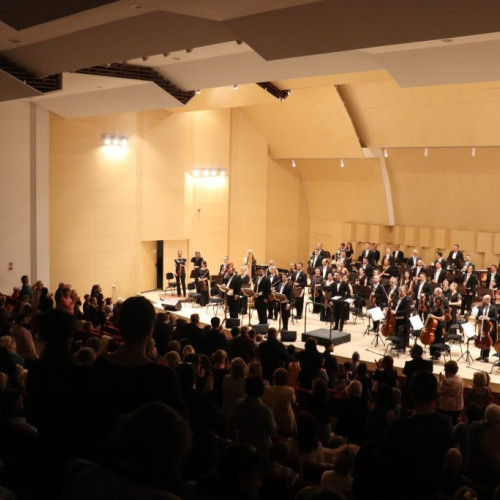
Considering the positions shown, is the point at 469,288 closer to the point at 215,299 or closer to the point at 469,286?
the point at 469,286

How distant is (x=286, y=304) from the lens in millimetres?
15766

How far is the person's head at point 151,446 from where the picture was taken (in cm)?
167

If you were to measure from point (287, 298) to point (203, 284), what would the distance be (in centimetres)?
368

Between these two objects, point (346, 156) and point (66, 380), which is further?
point (346, 156)

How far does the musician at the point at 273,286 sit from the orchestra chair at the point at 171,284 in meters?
3.80

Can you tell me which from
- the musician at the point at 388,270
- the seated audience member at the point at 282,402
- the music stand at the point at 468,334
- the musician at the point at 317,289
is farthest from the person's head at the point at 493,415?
the musician at the point at 388,270

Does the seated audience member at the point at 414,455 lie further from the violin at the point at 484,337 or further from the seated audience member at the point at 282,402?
the violin at the point at 484,337

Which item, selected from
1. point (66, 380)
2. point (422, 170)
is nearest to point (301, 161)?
point (422, 170)

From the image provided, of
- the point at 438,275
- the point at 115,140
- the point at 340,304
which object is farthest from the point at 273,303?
the point at 115,140

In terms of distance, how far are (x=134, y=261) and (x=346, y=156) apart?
783cm

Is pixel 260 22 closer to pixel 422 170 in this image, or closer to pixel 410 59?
pixel 410 59

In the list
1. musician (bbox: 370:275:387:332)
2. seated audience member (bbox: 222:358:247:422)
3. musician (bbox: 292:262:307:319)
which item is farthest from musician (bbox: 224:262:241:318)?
seated audience member (bbox: 222:358:247:422)


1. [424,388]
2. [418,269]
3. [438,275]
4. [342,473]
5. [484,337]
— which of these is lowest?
[484,337]

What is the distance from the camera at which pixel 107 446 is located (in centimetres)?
175
